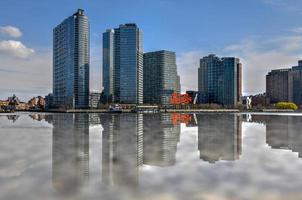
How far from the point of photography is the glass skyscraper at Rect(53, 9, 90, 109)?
16688 cm

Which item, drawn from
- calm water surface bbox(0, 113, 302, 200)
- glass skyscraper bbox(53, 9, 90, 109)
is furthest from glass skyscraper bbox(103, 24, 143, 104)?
calm water surface bbox(0, 113, 302, 200)

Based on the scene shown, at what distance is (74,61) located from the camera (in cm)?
16775

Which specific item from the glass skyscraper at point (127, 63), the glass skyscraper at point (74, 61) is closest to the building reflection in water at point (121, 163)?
the glass skyscraper at point (74, 61)

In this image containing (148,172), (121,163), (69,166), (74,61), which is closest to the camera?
(148,172)

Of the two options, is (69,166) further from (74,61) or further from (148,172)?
(74,61)

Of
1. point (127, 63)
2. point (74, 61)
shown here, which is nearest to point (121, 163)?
point (74, 61)

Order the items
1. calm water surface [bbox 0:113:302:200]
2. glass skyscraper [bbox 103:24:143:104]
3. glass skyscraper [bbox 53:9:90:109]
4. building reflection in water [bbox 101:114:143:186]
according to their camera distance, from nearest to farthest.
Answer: calm water surface [bbox 0:113:302:200] → building reflection in water [bbox 101:114:143:186] → glass skyscraper [bbox 53:9:90:109] → glass skyscraper [bbox 103:24:143:104]

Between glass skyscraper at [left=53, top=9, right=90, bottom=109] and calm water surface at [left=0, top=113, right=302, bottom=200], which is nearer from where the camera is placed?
calm water surface at [left=0, top=113, right=302, bottom=200]

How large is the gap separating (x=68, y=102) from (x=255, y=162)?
163574mm

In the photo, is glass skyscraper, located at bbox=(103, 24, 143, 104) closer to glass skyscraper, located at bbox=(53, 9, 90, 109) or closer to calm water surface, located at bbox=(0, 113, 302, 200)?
glass skyscraper, located at bbox=(53, 9, 90, 109)

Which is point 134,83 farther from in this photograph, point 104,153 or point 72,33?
point 104,153

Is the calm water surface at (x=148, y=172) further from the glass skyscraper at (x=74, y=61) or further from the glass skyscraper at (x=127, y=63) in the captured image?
the glass skyscraper at (x=127, y=63)

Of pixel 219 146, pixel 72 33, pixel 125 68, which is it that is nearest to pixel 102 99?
pixel 125 68

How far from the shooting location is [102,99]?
197 m
